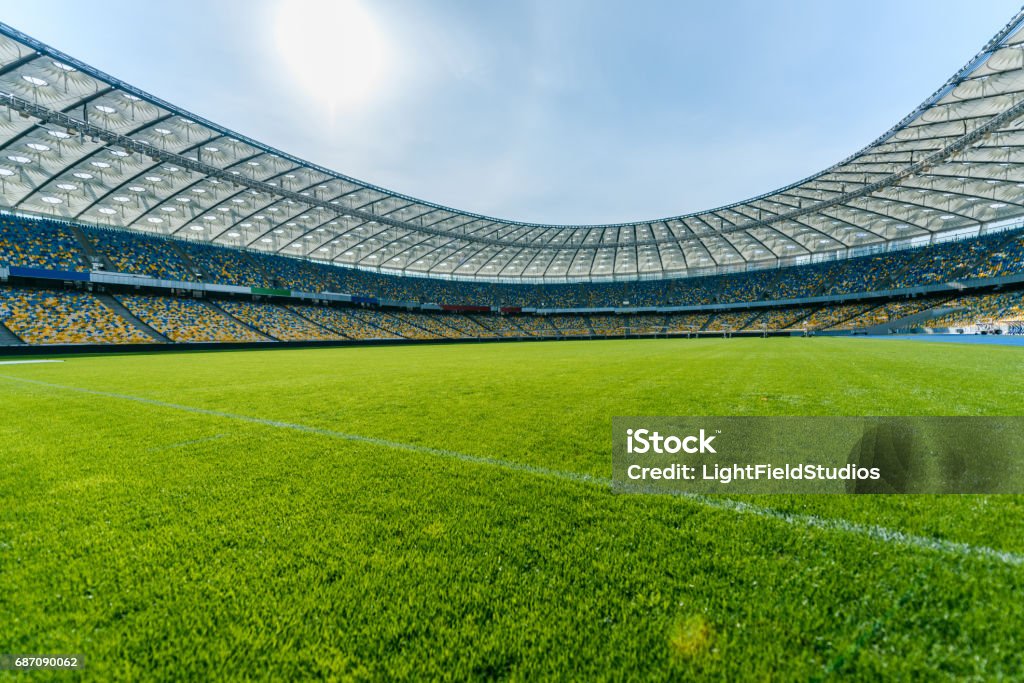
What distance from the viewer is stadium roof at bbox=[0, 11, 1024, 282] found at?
19000 millimetres

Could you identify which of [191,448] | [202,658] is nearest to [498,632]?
[202,658]

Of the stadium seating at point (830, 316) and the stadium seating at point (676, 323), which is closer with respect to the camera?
the stadium seating at point (830, 316)

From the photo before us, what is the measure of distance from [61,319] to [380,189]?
74.1 feet

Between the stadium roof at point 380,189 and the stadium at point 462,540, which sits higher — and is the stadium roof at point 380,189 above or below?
above

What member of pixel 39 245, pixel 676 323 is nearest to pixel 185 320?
pixel 39 245

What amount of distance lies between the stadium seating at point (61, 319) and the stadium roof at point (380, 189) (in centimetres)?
695

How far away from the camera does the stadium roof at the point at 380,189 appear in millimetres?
19000

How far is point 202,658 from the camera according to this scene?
1396 millimetres

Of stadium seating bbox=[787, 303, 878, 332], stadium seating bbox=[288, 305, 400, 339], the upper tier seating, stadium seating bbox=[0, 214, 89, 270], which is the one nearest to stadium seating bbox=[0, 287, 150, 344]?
stadium seating bbox=[0, 214, 89, 270]

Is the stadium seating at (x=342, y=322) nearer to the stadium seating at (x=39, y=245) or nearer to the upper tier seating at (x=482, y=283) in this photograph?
the upper tier seating at (x=482, y=283)

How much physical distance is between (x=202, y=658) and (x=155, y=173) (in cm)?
3539

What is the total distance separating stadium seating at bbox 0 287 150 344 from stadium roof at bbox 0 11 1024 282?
6.95m

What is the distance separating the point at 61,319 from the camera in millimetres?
25812

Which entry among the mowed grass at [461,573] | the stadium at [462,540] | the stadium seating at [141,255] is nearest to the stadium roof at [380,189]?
the stadium seating at [141,255]
